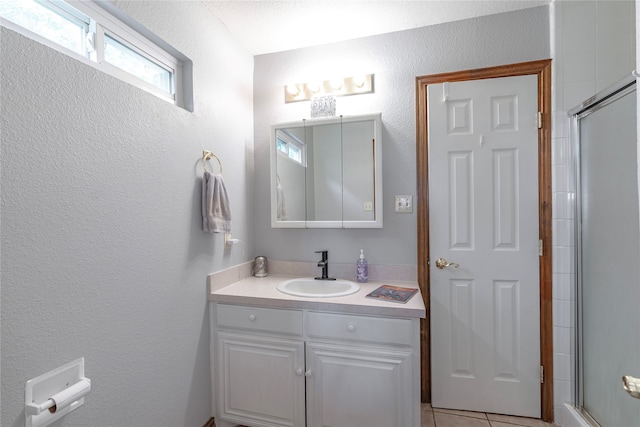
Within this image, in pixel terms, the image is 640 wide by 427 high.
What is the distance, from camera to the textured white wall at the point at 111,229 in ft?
2.75

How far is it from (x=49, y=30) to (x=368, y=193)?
1628mm

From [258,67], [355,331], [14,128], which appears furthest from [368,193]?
[14,128]

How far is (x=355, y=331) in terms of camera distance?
1.44 meters

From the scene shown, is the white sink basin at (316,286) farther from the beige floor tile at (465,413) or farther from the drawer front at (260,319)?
the beige floor tile at (465,413)

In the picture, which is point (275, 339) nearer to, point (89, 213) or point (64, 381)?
point (64, 381)

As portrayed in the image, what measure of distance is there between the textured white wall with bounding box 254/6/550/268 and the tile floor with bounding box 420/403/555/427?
0.93 m

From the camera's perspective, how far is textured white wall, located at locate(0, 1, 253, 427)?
2.75 ft

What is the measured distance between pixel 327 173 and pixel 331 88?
586 millimetres

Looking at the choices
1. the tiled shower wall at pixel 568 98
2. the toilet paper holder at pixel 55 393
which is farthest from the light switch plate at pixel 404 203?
the toilet paper holder at pixel 55 393

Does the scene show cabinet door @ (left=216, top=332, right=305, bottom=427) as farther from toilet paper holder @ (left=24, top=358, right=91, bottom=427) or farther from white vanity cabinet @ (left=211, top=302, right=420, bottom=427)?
toilet paper holder @ (left=24, top=358, right=91, bottom=427)

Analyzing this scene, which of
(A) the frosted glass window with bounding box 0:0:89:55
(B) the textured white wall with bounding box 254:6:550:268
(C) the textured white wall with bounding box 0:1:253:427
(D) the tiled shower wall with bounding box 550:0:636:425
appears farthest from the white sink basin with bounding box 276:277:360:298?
(A) the frosted glass window with bounding box 0:0:89:55

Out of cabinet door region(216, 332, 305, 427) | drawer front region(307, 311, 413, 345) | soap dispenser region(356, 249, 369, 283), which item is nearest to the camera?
drawer front region(307, 311, 413, 345)

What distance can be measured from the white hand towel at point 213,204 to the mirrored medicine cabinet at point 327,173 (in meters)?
0.47

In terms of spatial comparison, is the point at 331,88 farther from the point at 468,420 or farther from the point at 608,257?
the point at 468,420
